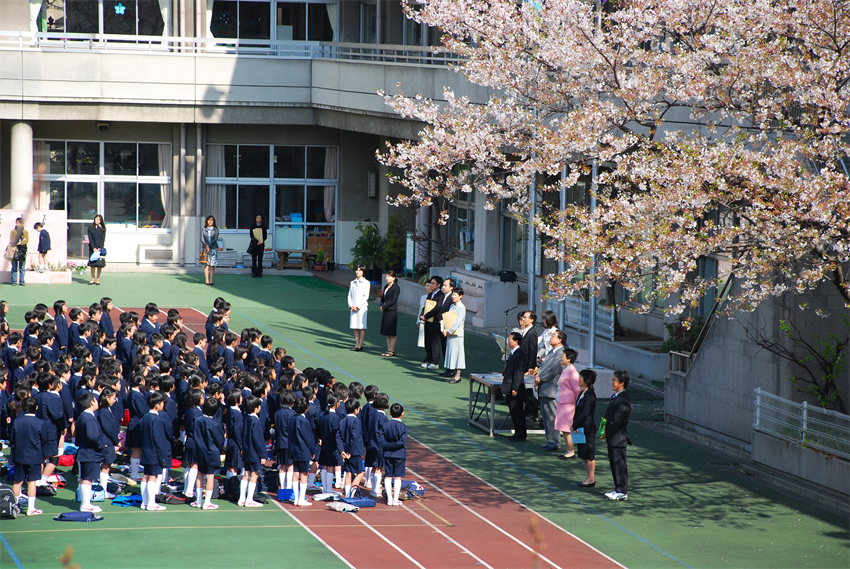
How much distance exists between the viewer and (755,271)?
1216cm

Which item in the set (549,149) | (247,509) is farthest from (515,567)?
(549,149)

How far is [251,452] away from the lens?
12.7m

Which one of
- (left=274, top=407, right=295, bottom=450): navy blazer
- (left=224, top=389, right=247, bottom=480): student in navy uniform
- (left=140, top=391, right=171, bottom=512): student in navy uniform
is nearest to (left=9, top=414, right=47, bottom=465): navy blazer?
(left=140, top=391, right=171, bottom=512): student in navy uniform

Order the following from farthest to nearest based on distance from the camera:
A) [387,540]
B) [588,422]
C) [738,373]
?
[738,373] < [588,422] < [387,540]

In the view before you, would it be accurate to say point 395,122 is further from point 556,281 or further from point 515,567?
point 515,567

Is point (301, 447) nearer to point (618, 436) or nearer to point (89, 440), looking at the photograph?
point (89, 440)

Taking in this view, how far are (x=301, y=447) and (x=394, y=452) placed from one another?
3.55 ft

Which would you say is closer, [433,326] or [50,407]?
[50,407]

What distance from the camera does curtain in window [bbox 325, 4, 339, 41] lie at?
3553 centimetres

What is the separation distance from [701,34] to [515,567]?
24.6 feet

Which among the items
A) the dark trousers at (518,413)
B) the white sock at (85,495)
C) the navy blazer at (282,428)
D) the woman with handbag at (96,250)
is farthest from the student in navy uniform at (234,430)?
the woman with handbag at (96,250)

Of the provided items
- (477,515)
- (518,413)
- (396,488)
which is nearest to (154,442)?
(396,488)

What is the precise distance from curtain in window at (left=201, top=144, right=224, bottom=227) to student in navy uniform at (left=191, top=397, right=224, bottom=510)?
22.6 m

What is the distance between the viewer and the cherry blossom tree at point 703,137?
38.9 ft
